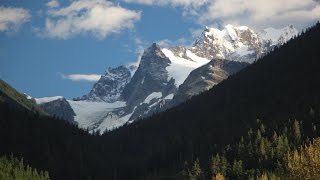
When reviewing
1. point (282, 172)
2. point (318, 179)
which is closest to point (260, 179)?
point (282, 172)

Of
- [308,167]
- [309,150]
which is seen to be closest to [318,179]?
[308,167]

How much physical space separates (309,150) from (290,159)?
9687mm

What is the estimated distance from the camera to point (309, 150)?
190625 millimetres

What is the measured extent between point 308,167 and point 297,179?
400 centimetres

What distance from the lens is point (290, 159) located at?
653 feet

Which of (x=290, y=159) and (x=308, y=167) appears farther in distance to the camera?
(x=290, y=159)

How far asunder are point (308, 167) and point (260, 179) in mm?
17891

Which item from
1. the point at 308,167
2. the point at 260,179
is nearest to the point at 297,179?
the point at 308,167

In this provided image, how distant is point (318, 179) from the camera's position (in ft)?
565

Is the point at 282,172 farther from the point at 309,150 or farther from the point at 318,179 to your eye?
the point at 318,179

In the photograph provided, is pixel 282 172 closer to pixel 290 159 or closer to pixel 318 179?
pixel 290 159

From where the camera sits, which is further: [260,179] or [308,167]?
[260,179]

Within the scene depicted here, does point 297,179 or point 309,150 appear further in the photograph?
point 309,150

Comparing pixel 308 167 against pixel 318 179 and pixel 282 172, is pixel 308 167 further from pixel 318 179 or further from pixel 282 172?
pixel 282 172
